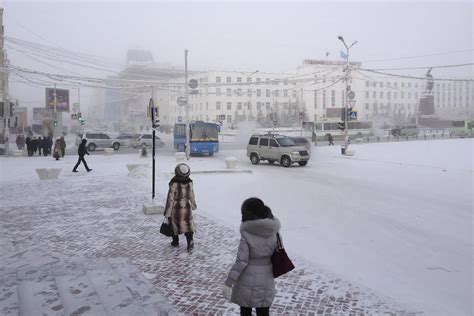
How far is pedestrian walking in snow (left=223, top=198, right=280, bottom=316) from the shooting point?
4.08 meters

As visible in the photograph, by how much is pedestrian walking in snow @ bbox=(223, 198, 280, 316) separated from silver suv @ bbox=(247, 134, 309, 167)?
20.0 m

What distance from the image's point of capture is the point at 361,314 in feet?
17.5

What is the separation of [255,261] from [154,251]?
4.29 m

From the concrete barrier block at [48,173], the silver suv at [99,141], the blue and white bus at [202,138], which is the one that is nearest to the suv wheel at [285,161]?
the blue and white bus at [202,138]

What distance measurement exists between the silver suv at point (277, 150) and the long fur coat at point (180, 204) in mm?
16596

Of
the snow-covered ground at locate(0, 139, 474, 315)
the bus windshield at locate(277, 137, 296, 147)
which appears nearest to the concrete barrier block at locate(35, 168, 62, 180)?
the snow-covered ground at locate(0, 139, 474, 315)

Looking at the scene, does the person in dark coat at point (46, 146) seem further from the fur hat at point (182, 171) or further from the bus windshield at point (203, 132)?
the fur hat at point (182, 171)

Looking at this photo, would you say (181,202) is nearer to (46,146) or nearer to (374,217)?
(374,217)

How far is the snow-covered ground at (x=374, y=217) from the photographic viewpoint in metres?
6.59

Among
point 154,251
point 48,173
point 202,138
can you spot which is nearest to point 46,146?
point 202,138

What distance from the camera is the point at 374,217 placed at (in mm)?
10891

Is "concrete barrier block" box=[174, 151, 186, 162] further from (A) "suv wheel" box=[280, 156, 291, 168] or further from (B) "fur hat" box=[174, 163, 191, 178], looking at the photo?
(B) "fur hat" box=[174, 163, 191, 178]

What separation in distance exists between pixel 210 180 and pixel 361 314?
42.9 feet

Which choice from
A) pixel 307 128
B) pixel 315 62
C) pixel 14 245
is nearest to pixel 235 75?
pixel 315 62
